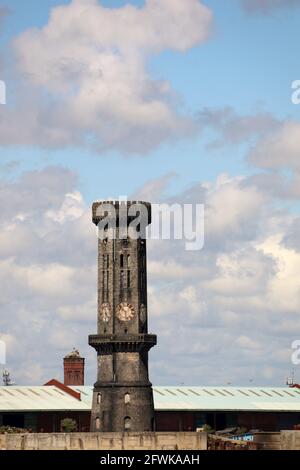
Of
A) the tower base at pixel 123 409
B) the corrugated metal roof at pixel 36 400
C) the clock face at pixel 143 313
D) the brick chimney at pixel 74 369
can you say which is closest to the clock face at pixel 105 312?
the clock face at pixel 143 313

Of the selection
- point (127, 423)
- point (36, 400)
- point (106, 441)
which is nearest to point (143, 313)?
point (127, 423)

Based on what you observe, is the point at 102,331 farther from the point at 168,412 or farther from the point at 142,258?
the point at 168,412

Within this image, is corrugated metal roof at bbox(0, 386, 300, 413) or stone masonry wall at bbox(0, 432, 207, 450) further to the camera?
corrugated metal roof at bbox(0, 386, 300, 413)

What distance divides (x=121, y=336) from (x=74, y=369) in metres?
44.4

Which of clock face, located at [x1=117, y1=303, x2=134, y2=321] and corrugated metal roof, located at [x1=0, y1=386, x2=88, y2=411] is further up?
clock face, located at [x1=117, y1=303, x2=134, y2=321]

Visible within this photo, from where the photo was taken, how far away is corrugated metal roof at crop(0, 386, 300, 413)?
130m

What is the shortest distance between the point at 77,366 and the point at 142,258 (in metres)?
44.5

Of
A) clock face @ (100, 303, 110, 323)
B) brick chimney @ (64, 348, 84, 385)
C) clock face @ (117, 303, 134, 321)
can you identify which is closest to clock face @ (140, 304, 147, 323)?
clock face @ (117, 303, 134, 321)

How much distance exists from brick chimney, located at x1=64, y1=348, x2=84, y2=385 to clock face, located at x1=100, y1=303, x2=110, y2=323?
41802 millimetres

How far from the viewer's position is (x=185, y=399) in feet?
468

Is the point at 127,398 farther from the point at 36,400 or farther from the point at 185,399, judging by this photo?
the point at 185,399

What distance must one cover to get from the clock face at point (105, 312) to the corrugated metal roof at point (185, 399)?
15.4m

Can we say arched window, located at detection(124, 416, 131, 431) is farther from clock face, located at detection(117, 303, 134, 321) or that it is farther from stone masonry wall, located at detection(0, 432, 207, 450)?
stone masonry wall, located at detection(0, 432, 207, 450)
